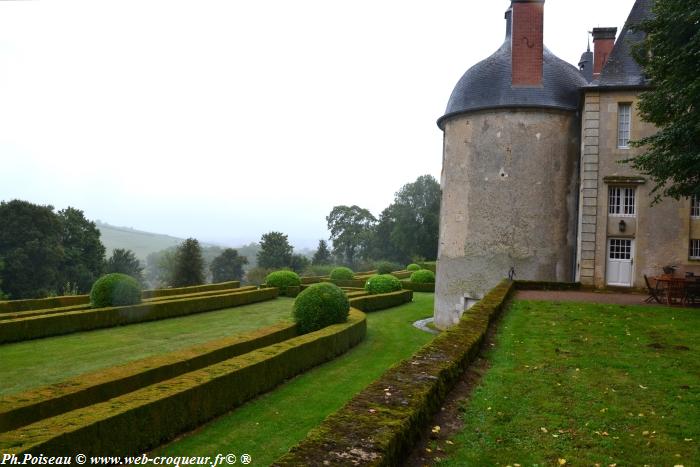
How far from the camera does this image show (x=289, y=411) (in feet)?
30.8

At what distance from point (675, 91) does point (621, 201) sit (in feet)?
23.4

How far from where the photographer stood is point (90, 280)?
4125 cm

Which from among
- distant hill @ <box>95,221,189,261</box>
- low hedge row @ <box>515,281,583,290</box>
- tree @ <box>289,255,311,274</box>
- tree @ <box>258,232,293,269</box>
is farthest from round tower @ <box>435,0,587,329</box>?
distant hill @ <box>95,221,189,261</box>

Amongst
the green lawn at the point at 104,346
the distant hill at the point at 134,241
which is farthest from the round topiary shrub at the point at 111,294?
the distant hill at the point at 134,241

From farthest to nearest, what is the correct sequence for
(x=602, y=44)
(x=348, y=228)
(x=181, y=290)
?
(x=348, y=228) < (x=181, y=290) < (x=602, y=44)

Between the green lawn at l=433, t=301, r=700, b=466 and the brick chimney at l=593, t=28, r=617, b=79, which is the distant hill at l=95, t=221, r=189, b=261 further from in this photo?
the green lawn at l=433, t=301, r=700, b=466

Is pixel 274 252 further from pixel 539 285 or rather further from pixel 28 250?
pixel 539 285

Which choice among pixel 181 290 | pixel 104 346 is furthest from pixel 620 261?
pixel 181 290

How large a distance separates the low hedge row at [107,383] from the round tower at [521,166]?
997 centimetres

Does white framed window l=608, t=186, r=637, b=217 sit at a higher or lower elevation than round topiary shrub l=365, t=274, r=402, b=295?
higher

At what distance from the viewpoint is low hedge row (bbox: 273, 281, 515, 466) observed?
3123 mm

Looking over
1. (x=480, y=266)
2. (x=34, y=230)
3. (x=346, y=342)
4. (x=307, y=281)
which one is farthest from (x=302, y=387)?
(x=34, y=230)

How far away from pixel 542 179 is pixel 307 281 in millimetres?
20810

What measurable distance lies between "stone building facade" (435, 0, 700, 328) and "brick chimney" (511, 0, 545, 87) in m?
0.04
